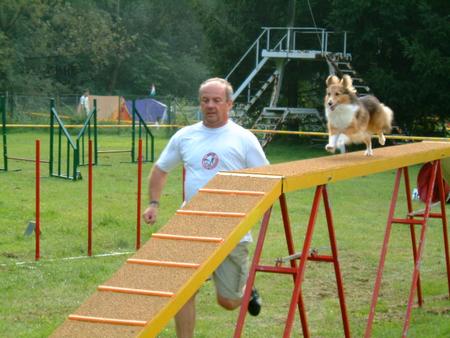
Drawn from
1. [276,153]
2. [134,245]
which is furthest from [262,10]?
[134,245]

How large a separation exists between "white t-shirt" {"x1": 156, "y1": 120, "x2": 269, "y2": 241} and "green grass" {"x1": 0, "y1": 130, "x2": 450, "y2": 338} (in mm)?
1751

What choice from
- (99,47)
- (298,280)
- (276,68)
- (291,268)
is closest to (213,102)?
(291,268)

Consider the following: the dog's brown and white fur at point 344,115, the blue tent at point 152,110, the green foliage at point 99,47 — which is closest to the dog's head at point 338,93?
the dog's brown and white fur at point 344,115

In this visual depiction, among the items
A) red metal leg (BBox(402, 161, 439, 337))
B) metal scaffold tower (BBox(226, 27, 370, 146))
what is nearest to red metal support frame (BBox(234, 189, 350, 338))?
red metal leg (BBox(402, 161, 439, 337))

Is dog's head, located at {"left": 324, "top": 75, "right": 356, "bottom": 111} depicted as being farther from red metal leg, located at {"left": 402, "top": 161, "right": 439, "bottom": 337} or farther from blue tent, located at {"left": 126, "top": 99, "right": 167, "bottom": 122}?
blue tent, located at {"left": 126, "top": 99, "right": 167, "bottom": 122}

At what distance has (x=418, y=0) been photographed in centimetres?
2666

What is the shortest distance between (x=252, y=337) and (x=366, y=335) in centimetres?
95

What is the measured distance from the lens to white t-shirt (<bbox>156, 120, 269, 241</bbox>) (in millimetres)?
5961

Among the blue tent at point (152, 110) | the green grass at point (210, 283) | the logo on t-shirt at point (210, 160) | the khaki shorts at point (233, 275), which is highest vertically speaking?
the logo on t-shirt at point (210, 160)

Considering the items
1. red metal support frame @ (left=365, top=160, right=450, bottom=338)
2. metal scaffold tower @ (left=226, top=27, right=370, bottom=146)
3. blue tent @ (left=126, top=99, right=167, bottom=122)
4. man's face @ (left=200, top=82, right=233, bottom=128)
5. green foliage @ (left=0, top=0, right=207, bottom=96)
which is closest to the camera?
man's face @ (left=200, top=82, right=233, bottom=128)

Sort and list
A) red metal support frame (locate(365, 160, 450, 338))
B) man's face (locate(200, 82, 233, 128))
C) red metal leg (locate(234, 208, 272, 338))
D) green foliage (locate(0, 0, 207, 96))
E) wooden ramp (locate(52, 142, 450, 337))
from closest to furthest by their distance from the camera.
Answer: wooden ramp (locate(52, 142, 450, 337))
red metal leg (locate(234, 208, 272, 338))
man's face (locate(200, 82, 233, 128))
red metal support frame (locate(365, 160, 450, 338))
green foliage (locate(0, 0, 207, 96))

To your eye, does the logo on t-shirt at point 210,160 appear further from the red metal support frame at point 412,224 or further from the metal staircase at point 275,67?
the metal staircase at point 275,67

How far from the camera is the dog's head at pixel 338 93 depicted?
7344 mm

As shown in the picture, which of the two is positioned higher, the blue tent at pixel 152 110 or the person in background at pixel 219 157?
the person in background at pixel 219 157
